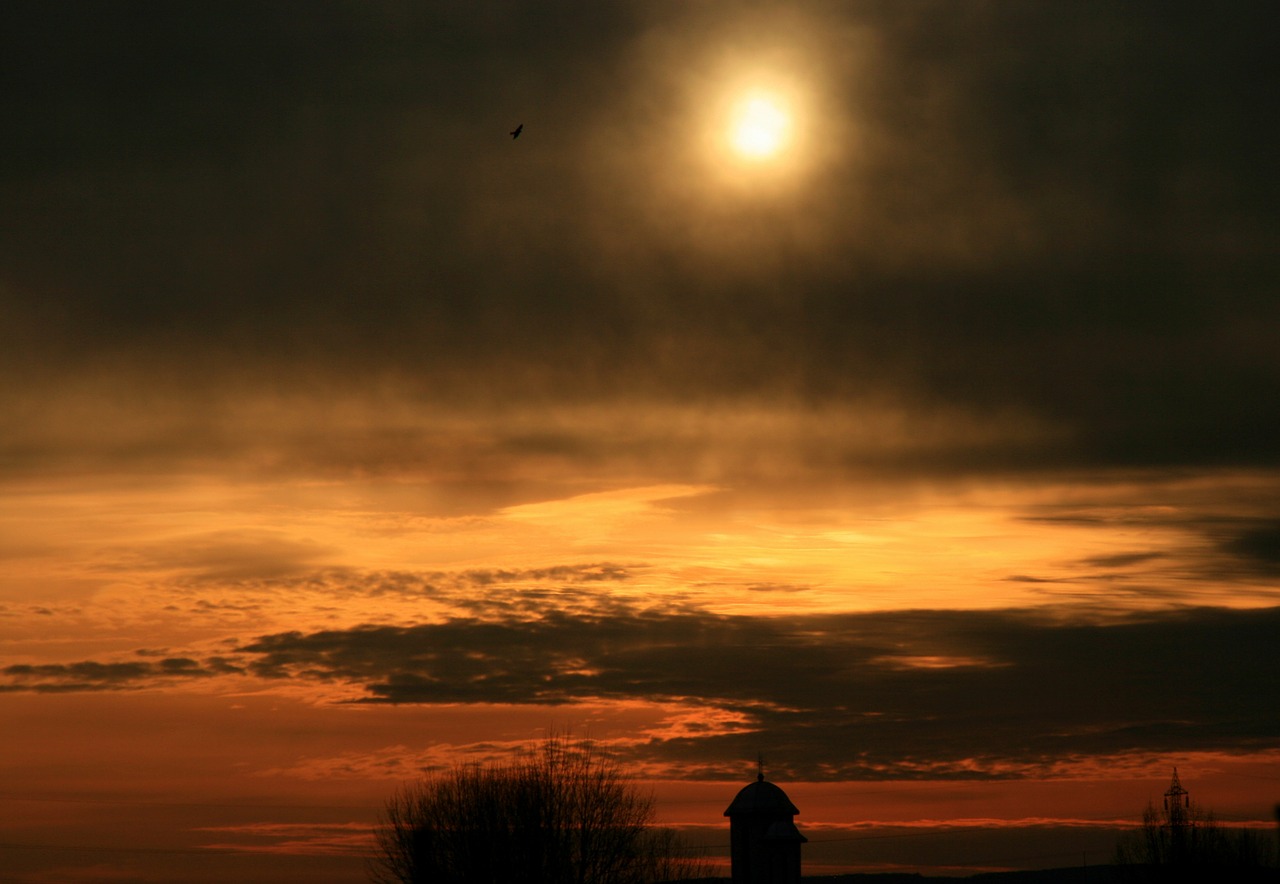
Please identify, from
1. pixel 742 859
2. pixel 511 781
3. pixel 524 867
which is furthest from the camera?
pixel 742 859

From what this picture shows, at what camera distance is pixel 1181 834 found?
347 ft

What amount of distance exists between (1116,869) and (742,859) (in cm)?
2814

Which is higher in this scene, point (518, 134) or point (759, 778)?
point (518, 134)

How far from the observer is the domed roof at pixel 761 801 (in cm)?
11375

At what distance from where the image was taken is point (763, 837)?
112 metres

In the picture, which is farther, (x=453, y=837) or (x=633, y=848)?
(x=633, y=848)

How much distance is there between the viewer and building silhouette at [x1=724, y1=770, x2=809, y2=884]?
11156cm

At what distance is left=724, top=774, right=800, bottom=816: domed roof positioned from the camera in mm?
113750

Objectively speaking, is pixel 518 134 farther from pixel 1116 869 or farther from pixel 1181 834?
pixel 1116 869

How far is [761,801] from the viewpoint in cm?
11419

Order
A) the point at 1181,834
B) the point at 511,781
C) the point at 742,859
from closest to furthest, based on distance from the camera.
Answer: the point at 511,781, the point at 1181,834, the point at 742,859

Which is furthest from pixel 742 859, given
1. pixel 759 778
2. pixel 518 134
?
pixel 518 134

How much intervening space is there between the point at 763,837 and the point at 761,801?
2.87 m

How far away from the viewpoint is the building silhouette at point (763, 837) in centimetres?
11156
